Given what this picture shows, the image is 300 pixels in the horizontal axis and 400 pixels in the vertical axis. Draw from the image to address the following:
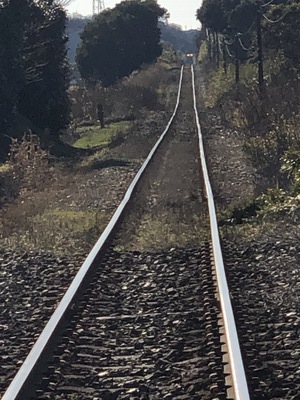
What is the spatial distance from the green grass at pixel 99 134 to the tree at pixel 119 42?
68.9 feet

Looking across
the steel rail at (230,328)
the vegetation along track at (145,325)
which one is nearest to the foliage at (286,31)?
the vegetation along track at (145,325)

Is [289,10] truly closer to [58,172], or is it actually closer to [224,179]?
[58,172]

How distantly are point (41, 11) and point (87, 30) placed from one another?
30.6 metres

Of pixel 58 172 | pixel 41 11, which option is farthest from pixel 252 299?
pixel 41 11

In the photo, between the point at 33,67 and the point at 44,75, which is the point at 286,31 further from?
the point at 33,67

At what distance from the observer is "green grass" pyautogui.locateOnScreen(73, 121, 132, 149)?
33.2 metres

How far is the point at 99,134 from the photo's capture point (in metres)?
37.3

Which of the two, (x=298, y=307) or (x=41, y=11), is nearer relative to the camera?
(x=298, y=307)

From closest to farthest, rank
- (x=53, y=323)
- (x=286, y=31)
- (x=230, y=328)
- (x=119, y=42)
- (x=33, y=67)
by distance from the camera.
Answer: (x=230, y=328) → (x=53, y=323) → (x=33, y=67) → (x=286, y=31) → (x=119, y=42)

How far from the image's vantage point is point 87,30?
216ft

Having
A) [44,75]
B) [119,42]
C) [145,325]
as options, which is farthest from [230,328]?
[119,42]

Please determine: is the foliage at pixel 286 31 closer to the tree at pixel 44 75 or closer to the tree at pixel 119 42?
the tree at pixel 44 75

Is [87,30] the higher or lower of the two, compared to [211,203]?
higher

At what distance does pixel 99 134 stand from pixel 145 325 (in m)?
30.4
